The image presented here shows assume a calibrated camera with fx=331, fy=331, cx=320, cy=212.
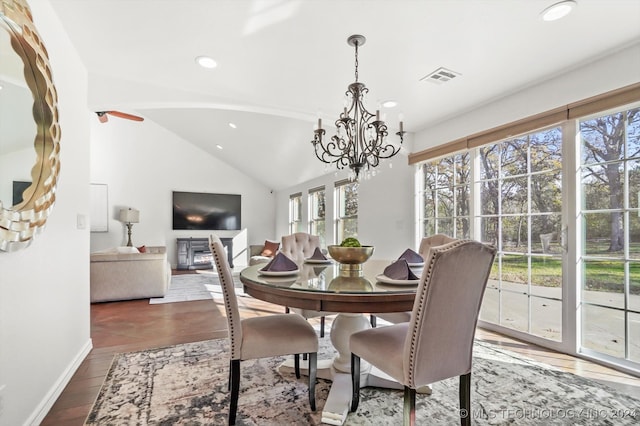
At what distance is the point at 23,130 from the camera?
145 centimetres

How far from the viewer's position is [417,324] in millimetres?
1384

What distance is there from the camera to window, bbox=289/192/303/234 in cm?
803

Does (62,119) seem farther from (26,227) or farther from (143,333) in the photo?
(143,333)

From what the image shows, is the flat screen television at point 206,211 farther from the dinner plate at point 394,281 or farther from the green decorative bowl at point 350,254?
the dinner plate at point 394,281

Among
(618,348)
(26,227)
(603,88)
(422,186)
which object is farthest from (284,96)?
(618,348)

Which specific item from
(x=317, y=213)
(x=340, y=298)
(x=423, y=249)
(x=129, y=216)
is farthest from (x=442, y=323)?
(x=129, y=216)

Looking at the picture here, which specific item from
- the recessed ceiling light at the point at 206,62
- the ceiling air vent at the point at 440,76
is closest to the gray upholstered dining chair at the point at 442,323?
the ceiling air vent at the point at 440,76

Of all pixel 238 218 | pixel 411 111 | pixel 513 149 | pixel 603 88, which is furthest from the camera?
pixel 238 218

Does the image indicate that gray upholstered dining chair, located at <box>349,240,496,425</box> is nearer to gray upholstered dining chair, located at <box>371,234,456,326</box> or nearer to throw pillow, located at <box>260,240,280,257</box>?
gray upholstered dining chair, located at <box>371,234,456,326</box>

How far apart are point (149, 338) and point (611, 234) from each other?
397 cm

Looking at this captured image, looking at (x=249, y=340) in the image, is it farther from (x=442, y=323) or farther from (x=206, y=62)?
(x=206, y=62)

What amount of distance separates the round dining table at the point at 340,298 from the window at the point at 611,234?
149cm

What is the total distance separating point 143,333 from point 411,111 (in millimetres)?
3578

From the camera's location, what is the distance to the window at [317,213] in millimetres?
6809
